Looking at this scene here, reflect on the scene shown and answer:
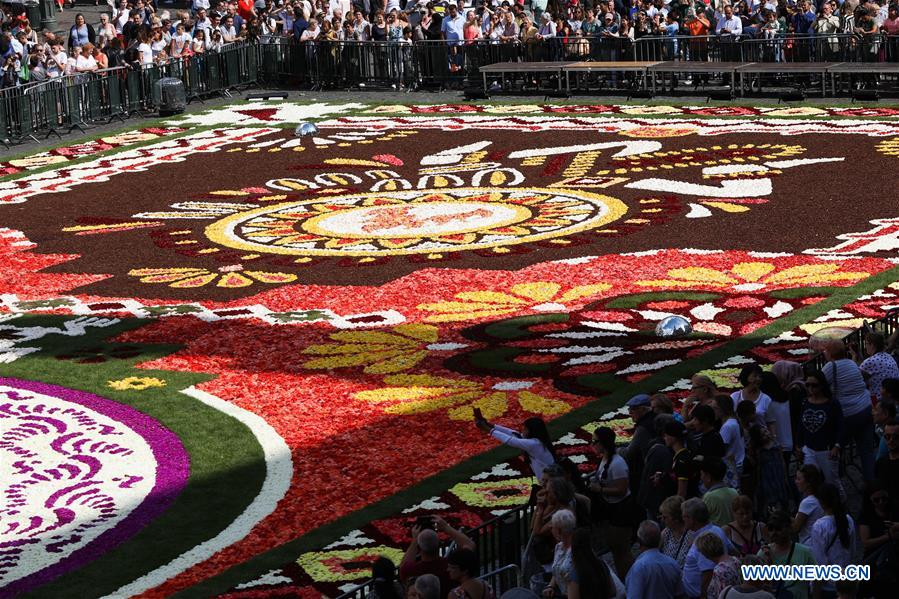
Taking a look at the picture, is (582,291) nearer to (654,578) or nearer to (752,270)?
(752,270)

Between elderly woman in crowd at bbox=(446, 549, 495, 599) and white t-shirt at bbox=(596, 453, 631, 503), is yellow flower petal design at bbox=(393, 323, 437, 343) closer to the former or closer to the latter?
white t-shirt at bbox=(596, 453, 631, 503)

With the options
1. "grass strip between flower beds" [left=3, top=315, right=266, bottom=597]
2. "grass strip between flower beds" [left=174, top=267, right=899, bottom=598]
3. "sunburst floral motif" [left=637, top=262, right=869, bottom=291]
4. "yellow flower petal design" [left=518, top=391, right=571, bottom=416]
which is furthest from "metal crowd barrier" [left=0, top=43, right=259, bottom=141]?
"yellow flower petal design" [left=518, top=391, right=571, bottom=416]

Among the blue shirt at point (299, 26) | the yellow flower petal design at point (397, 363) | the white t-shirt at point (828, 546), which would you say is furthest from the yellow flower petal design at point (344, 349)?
the blue shirt at point (299, 26)

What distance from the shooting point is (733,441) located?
13070 mm

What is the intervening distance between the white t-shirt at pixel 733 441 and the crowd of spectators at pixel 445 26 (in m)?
24.6

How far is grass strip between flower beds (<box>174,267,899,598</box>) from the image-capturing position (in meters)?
13.8

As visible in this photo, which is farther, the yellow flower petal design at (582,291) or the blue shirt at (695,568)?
the yellow flower petal design at (582,291)

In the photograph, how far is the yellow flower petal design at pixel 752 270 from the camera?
2256 cm

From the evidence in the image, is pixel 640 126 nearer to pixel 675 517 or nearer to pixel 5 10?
Answer: pixel 5 10

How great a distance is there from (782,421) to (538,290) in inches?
347

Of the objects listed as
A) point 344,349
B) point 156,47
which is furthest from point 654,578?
point 156,47

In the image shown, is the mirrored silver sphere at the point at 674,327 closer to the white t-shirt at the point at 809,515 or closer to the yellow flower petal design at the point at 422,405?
the yellow flower petal design at the point at 422,405

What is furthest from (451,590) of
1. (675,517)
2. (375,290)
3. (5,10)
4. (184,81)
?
(5,10)

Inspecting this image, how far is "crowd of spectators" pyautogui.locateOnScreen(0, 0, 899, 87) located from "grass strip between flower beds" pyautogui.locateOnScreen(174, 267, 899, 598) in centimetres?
1690
